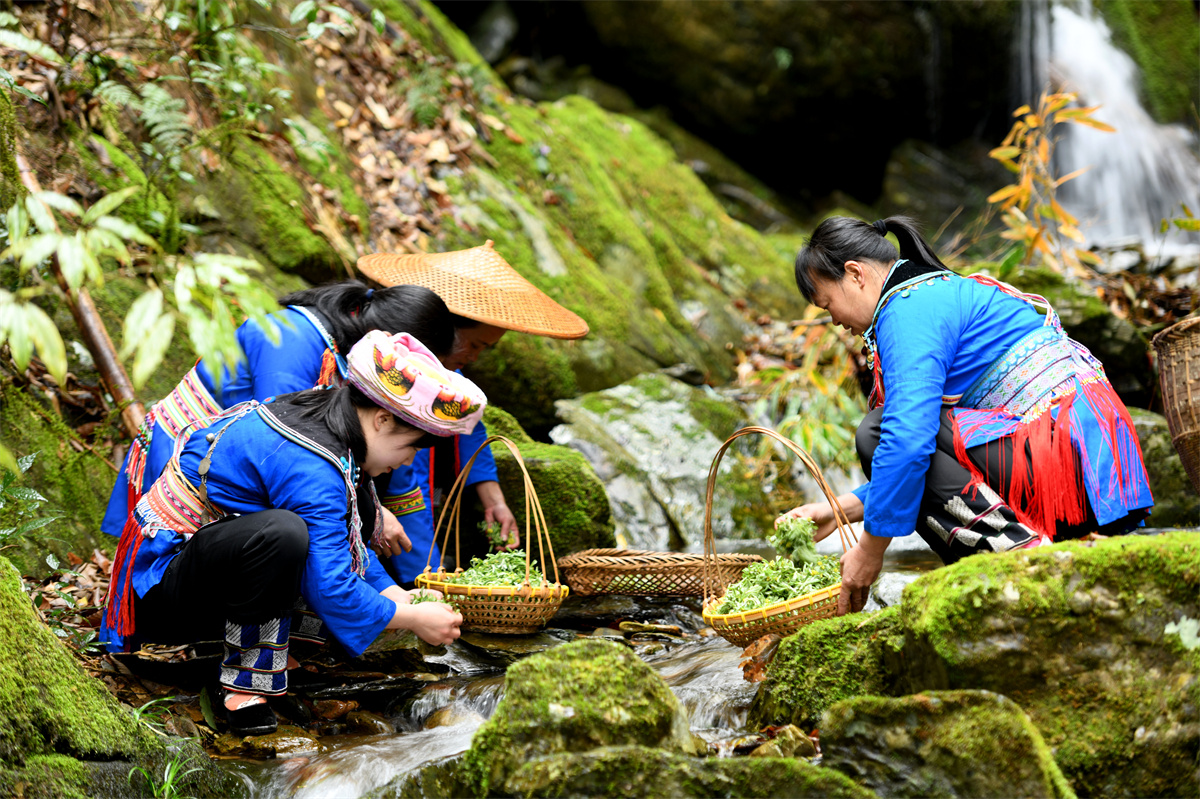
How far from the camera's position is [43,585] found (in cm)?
334

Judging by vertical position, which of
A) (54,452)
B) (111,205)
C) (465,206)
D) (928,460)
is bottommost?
(54,452)

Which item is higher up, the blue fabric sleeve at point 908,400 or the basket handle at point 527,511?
the blue fabric sleeve at point 908,400

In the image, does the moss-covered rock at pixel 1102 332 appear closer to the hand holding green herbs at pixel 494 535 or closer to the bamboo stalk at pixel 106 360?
the hand holding green herbs at pixel 494 535

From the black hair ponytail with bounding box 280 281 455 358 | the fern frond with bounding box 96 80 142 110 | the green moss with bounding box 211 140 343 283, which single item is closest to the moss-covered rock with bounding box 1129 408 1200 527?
the black hair ponytail with bounding box 280 281 455 358

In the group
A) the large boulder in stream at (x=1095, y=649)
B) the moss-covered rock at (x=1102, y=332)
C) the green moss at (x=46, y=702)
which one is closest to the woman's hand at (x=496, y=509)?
the green moss at (x=46, y=702)

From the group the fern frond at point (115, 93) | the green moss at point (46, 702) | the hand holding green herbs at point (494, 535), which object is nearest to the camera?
the green moss at point (46, 702)

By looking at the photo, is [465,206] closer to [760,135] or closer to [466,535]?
[466,535]

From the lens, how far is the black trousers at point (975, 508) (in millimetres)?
2781

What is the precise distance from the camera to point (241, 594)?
107 inches

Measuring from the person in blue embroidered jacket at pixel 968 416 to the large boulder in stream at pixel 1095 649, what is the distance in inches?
23.1

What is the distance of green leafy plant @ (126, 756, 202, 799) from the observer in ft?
7.34

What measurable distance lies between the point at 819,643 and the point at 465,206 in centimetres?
483

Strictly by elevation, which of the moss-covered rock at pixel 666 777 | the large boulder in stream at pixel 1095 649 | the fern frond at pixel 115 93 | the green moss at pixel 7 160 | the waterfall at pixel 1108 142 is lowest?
the moss-covered rock at pixel 666 777

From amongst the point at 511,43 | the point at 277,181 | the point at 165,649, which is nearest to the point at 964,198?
the point at 511,43
